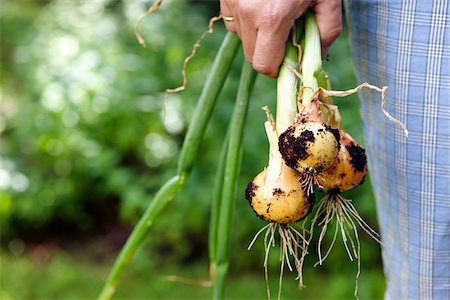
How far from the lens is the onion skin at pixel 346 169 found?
38.7 inches

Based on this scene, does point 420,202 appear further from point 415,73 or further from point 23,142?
point 23,142

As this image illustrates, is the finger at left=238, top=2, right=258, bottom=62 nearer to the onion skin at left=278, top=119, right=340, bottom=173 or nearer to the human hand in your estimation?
the human hand

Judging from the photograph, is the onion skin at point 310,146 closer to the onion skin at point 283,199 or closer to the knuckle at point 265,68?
the onion skin at point 283,199

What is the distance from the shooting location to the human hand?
1008mm

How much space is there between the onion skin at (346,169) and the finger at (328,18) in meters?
0.16

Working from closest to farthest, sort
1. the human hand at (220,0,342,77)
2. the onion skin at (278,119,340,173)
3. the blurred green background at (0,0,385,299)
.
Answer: the onion skin at (278,119,340,173), the human hand at (220,0,342,77), the blurred green background at (0,0,385,299)

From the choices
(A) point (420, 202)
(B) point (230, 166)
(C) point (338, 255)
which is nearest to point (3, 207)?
(C) point (338, 255)

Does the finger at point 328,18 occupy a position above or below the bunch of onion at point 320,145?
above

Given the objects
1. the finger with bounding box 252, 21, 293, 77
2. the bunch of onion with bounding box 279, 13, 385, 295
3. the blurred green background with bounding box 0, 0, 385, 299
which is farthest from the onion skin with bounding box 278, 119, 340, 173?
the blurred green background with bounding box 0, 0, 385, 299

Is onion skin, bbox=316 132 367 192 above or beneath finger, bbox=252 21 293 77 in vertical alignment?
beneath

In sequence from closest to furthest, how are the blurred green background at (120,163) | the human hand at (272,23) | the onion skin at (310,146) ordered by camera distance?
1. the onion skin at (310,146)
2. the human hand at (272,23)
3. the blurred green background at (120,163)

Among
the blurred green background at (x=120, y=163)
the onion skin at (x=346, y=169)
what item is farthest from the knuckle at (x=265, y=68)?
the blurred green background at (x=120, y=163)

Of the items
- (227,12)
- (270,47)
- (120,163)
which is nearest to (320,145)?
(270,47)

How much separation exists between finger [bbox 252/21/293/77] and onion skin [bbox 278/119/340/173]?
15cm
